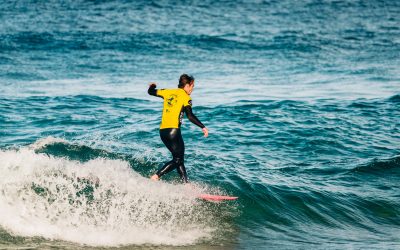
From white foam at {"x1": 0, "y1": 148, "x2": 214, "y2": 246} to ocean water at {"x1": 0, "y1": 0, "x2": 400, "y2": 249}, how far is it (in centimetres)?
3

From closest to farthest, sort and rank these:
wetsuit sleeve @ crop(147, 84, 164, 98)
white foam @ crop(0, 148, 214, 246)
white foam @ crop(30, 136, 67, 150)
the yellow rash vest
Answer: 1. white foam @ crop(0, 148, 214, 246)
2. the yellow rash vest
3. wetsuit sleeve @ crop(147, 84, 164, 98)
4. white foam @ crop(30, 136, 67, 150)

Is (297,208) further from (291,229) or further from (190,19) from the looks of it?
(190,19)

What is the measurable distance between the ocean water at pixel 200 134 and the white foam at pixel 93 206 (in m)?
0.03

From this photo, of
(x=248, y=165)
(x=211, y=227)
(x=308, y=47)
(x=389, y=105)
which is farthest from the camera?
(x=308, y=47)

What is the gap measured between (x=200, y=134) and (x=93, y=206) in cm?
784

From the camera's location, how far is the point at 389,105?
2122 cm

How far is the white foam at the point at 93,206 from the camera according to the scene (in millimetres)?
9188

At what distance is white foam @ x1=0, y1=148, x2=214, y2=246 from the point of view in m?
9.19

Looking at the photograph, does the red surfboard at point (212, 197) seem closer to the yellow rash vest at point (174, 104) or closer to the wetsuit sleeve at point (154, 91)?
the yellow rash vest at point (174, 104)

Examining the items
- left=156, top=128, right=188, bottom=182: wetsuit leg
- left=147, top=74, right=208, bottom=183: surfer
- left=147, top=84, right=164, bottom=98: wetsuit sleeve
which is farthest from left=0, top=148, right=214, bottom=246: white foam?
left=147, top=84, right=164, bottom=98: wetsuit sleeve

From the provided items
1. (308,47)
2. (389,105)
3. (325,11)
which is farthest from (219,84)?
(325,11)

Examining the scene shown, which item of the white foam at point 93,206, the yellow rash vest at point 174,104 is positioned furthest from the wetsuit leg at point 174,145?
the white foam at point 93,206

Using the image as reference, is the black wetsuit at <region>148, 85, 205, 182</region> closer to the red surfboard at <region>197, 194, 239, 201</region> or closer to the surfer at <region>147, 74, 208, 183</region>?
the surfer at <region>147, 74, 208, 183</region>

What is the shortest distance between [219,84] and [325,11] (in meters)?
26.7
